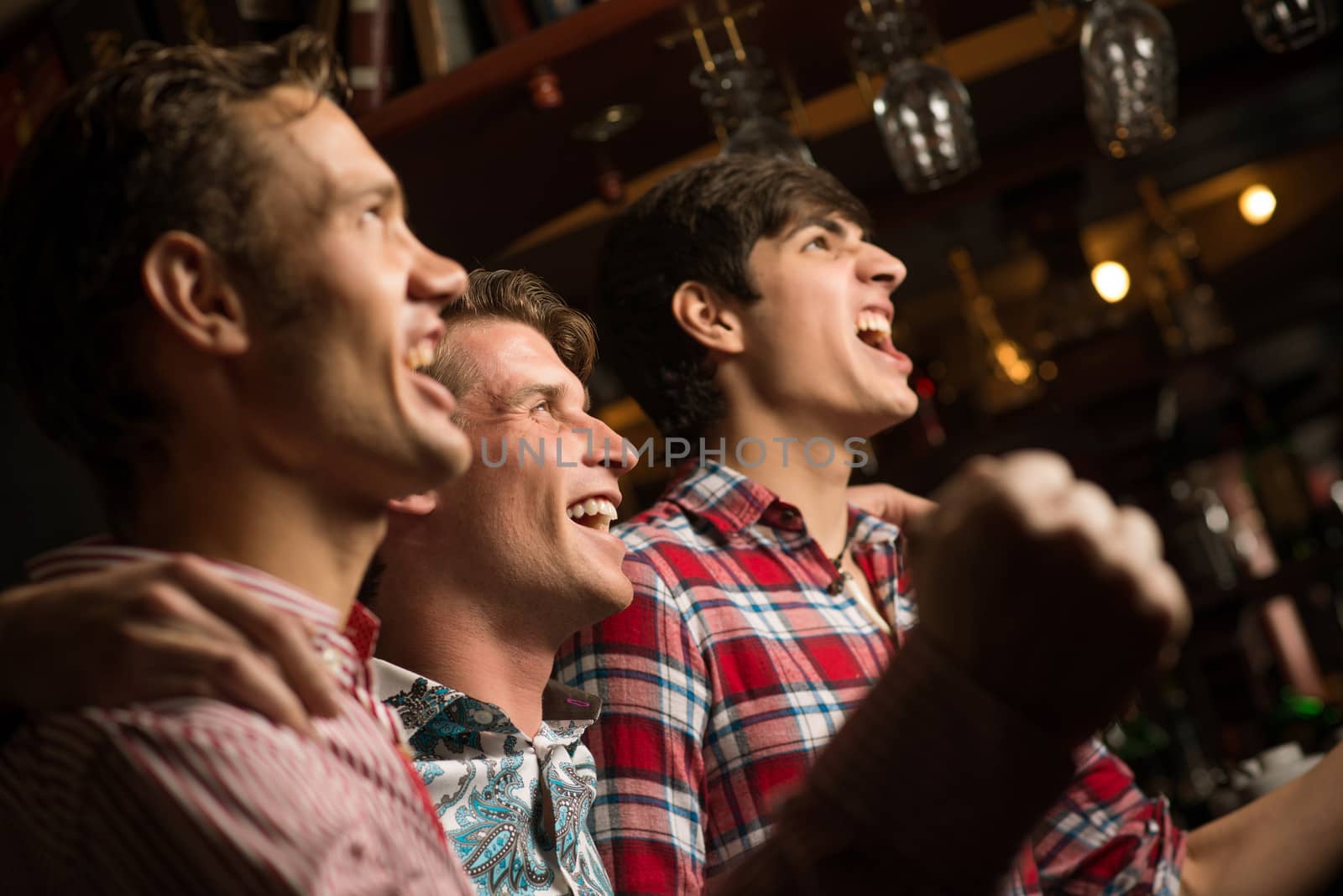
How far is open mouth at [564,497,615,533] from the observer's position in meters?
1.28

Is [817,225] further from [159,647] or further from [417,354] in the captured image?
[159,647]

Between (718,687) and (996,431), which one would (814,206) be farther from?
(996,431)

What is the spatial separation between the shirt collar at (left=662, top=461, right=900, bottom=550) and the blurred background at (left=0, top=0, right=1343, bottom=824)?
347 mm

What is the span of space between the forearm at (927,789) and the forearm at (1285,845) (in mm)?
1031

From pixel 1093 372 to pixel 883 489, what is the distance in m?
1.41

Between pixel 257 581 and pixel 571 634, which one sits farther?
pixel 571 634

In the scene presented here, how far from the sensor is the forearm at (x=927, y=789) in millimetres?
584

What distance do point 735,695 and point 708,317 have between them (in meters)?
0.51

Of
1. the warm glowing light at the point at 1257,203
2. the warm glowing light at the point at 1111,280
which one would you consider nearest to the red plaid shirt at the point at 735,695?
the warm glowing light at the point at 1111,280

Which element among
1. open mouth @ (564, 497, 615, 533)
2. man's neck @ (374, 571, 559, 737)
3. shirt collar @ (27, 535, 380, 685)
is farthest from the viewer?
open mouth @ (564, 497, 615, 533)

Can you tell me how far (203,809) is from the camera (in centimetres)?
59

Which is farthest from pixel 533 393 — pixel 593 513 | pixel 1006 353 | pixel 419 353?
pixel 1006 353

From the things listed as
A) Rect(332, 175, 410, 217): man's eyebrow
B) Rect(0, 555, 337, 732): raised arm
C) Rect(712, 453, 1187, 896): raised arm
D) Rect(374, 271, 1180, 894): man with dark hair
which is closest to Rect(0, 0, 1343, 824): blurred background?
Rect(374, 271, 1180, 894): man with dark hair

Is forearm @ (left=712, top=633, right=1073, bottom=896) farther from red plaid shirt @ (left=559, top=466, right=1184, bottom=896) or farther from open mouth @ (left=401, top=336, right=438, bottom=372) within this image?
red plaid shirt @ (left=559, top=466, right=1184, bottom=896)
